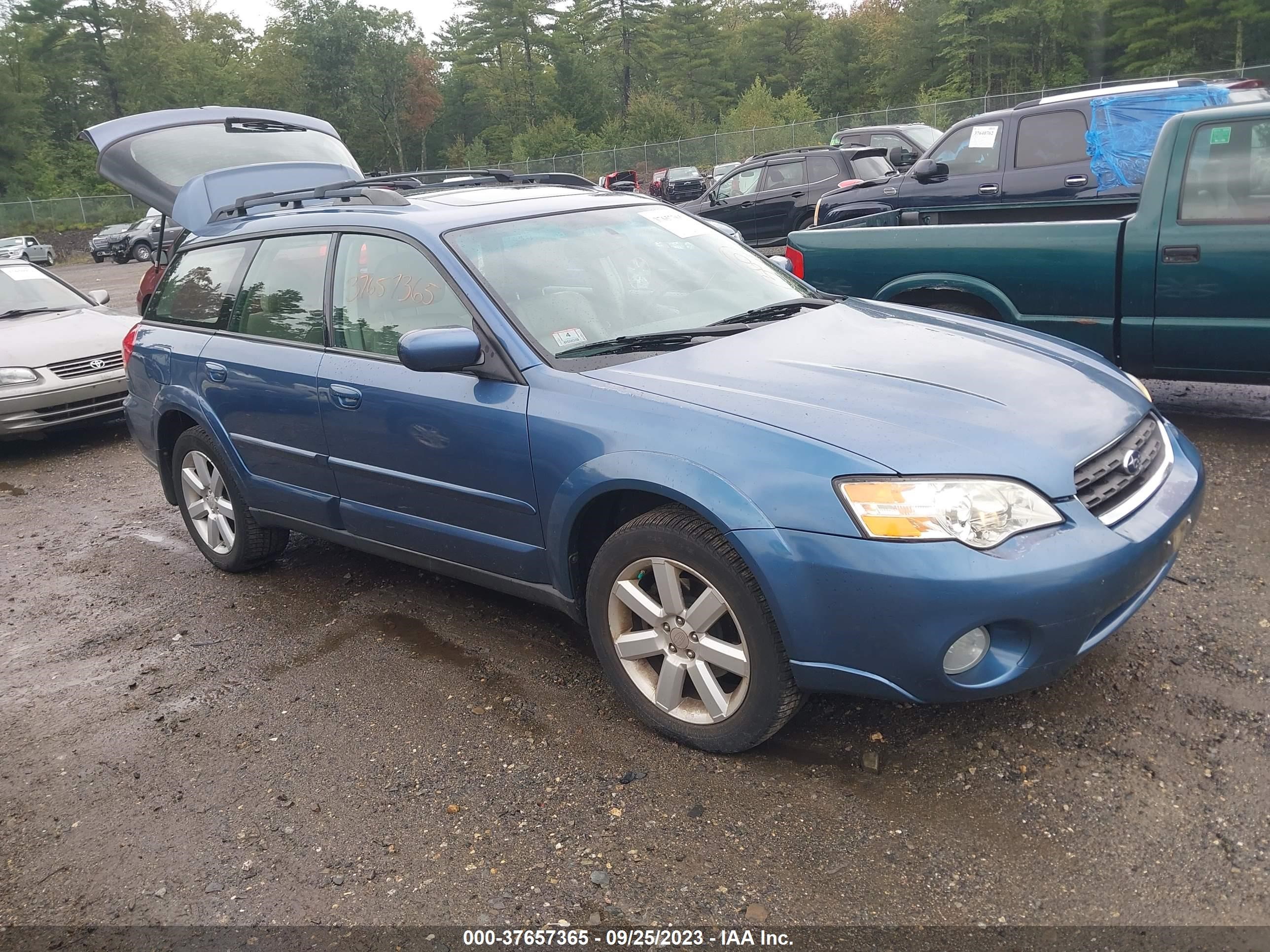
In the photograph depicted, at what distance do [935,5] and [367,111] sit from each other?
35.4 meters

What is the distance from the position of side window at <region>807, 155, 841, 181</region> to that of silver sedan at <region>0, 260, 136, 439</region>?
32.9 feet

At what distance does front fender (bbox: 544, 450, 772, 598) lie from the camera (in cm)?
280

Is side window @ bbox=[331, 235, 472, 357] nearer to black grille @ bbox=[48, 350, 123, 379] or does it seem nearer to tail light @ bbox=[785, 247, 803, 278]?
tail light @ bbox=[785, 247, 803, 278]

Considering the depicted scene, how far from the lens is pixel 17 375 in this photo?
774 centimetres

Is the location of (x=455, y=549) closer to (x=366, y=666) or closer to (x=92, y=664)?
(x=366, y=666)

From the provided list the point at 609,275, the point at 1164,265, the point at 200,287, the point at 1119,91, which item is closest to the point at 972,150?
the point at 1119,91

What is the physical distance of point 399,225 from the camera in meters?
3.89

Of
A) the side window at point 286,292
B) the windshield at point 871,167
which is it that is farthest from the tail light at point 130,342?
the windshield at point 871,167

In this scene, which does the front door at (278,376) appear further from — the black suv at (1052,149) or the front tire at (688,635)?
the black suv at (1052,149)

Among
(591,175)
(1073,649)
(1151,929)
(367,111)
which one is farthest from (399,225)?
(367,111)

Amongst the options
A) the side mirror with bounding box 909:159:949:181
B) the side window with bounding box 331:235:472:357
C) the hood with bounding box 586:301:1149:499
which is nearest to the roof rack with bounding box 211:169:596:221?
the side window with bounding box 331:235:472:357

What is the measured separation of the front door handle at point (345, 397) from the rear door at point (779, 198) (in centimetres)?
1229

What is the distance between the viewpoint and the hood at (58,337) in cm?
790

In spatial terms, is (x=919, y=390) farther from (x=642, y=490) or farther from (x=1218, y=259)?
(x=1218, y=259)
